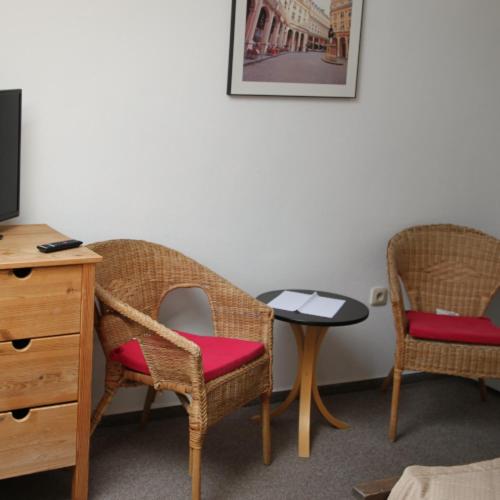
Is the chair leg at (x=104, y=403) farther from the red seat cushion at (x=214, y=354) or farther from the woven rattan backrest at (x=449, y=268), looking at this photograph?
the woven rattan backrest at (x=449, y=268)

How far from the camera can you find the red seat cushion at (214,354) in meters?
2.83

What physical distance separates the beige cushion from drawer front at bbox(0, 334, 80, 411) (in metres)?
1.19

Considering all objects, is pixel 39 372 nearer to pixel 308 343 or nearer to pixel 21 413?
pixel 21 413

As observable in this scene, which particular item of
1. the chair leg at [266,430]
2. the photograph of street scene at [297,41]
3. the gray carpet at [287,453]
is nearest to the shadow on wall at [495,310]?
the gray carpet at [287,453]

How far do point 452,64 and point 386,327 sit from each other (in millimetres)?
1314

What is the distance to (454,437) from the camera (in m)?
3.56

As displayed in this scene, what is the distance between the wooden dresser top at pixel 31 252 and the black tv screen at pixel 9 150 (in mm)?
83

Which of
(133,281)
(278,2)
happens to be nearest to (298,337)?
(133,281)

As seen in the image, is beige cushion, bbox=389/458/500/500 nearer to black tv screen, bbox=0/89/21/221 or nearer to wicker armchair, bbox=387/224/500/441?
black tv screen, bbox=0/89/21/221

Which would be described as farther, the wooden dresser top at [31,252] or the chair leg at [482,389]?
the chair leg at [482,389]

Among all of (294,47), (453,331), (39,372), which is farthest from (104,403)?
(294,47)

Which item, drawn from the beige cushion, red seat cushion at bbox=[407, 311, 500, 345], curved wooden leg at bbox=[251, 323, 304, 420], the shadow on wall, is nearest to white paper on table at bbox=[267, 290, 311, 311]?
curved wooden leg at bbox=[251, 323, 304, 420]

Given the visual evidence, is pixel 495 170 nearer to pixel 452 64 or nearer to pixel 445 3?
pixel 452 64

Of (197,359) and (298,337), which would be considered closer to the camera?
(197,359)
